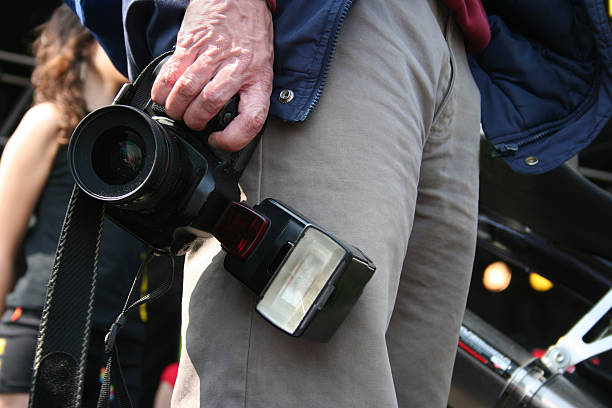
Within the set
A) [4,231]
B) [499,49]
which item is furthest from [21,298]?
[499,49]

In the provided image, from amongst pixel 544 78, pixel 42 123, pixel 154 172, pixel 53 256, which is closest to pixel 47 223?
pixel 53 256

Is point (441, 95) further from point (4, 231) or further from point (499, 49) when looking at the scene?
point (4, 231)

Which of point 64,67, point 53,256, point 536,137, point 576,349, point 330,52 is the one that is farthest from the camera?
point 64,67

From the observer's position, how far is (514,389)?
115cm

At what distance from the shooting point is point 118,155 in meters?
0.58

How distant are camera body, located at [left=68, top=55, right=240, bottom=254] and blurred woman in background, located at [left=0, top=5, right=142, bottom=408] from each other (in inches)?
35.7

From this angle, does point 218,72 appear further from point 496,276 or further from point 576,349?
point 496,276

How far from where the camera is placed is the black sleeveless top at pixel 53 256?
140cm

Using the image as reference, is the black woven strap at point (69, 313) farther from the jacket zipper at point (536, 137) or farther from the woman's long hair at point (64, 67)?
the woman's long hair at point (64, 67)

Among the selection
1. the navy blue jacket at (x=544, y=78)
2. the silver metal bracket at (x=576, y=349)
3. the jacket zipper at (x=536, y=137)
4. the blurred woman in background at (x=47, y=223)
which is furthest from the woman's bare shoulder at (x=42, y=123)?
the silver metal bracket at (x=576, y=349)

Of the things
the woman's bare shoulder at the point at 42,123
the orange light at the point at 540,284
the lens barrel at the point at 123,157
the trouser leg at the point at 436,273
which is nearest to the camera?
the lens barrel at the point at 123,157

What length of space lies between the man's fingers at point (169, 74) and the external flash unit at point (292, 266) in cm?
14

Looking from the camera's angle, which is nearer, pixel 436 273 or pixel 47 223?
pixel 436 273

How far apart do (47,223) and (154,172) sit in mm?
1069
